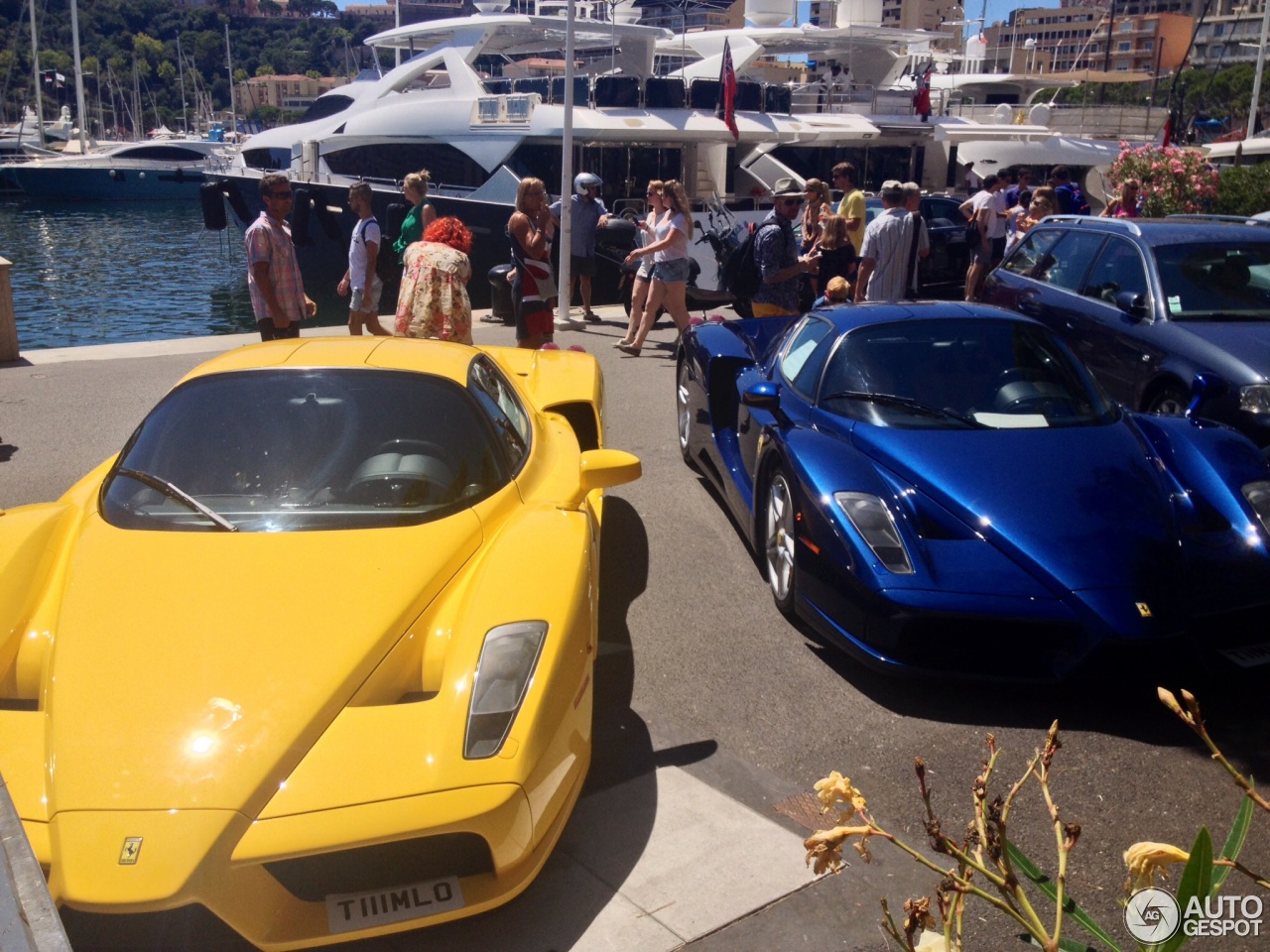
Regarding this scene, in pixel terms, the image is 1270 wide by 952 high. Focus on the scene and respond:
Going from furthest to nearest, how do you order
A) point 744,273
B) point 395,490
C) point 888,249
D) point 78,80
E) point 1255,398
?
point 78,80 < point 744,273 < point 888,249 < point 1255,398 < point 395,490

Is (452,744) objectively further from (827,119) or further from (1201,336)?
(827,119)

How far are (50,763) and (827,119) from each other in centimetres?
2149

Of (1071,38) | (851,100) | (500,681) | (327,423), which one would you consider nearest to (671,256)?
(327,423)

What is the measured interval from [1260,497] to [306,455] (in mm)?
3685

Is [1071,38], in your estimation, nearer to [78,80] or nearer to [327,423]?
[78,80]

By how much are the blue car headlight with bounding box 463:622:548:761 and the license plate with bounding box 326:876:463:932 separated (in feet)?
1.02

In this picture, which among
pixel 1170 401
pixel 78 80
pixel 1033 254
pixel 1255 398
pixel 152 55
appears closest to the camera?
pixel 1255 398

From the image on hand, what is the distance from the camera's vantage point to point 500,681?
292 centimetres

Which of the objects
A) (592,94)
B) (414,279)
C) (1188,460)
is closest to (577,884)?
(1188,460)

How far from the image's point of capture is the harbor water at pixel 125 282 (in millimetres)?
18688

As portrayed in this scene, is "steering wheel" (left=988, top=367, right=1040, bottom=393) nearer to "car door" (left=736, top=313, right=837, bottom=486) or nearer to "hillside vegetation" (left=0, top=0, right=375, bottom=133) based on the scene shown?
"car door" (left=736, top=313, right=837, bottom=486)

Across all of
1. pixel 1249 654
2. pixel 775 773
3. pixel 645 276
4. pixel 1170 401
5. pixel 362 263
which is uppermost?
pixel 362 263

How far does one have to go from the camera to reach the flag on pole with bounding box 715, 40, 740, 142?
18062 mm

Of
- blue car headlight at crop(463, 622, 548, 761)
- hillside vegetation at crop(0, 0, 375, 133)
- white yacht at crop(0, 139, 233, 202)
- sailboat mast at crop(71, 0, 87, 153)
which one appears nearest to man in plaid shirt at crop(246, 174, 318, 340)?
blue car headlight at crop(463, 622, 548, 761)
